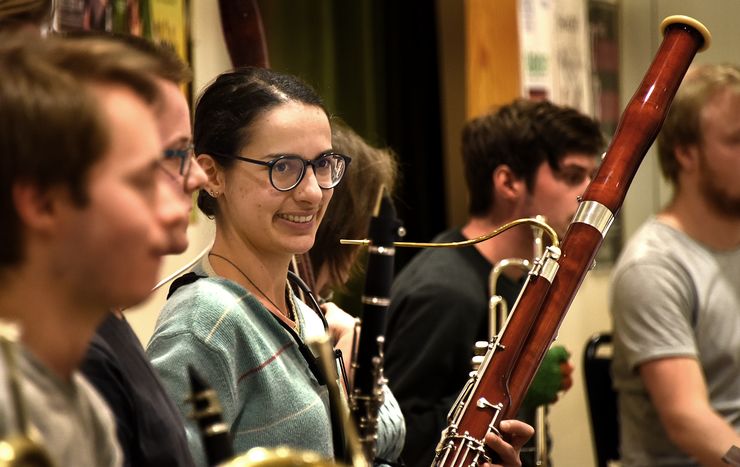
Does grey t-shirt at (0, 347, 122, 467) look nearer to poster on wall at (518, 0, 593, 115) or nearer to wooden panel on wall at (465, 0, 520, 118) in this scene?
wooden panel on wall at (465, 0, 520, 118)

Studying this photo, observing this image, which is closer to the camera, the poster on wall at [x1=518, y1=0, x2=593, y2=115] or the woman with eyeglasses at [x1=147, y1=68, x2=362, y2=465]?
the woman with eyeglasses at [x1=147, y1=68, x2=362, y2=465]

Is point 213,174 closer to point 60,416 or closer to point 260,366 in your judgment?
point 260,366

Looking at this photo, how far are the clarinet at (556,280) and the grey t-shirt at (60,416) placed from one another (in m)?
0.72

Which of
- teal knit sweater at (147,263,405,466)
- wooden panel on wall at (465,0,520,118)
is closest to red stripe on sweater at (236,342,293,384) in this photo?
teal knit sweater at (147,263,405,466)

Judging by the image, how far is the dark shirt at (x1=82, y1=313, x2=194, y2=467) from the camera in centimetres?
105

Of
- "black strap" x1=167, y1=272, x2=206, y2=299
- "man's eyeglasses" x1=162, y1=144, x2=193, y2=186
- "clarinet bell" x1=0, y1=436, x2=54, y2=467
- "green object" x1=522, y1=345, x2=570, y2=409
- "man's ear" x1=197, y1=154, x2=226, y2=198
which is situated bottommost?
"green object" x1=522, y1=345, x2=570, y2=409

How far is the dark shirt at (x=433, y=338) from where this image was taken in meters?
2.11

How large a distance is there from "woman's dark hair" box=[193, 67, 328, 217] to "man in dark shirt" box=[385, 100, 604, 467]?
0.85 meters

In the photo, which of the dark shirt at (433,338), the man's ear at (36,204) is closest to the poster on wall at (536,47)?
the dark shirt at (433,338)

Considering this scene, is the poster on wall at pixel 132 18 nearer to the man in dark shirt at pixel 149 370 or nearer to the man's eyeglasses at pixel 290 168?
the man's eyeglasses at pixel 290 168

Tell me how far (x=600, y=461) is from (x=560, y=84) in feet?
5.48

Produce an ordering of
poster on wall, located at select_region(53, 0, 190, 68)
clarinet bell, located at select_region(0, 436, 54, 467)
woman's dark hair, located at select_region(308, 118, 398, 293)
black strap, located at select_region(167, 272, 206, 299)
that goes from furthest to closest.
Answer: poster on wall, located at select_region(53, 0, 190, 68) → woman's dark hair, located at select_region(308, 118, 398, 293) → black strap, located at select_region(167, 272, 206, 299) → clarinet bell, located at select_region(0, 436, 54, 467)

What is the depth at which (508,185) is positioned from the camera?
253cm

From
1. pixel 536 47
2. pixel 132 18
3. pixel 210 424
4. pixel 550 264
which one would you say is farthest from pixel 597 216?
pixel 536 47
